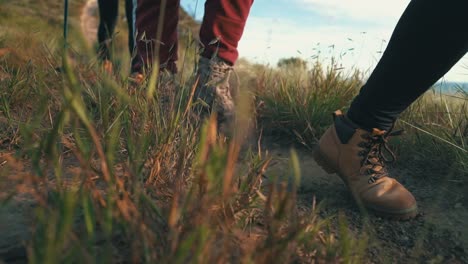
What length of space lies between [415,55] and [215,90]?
30.1 inches

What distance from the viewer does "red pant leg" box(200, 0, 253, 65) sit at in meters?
1.63

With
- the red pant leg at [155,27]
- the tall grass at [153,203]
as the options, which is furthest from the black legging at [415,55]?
the red pant leg at [155,27]

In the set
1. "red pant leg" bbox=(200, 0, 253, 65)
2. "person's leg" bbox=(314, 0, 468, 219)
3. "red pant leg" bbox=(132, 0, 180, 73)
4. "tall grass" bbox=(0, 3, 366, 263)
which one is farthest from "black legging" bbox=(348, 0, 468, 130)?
"red pant leg" bbox=(132, 0, 180, 73)

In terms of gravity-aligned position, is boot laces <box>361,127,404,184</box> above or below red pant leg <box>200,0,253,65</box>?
below

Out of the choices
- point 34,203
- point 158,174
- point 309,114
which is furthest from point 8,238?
point 309,114

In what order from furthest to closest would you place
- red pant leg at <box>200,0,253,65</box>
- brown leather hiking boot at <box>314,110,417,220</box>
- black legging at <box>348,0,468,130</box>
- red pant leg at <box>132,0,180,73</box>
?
red pant leg at <box>132,0,180,73</box>, red pant leg at <box>200,0,253,65</box>, brown leather hiking boot at <box>314,110,417,220</box>, black legging at <box>348,0,468,130</box>

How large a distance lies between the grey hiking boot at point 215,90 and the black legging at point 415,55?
1.84 ft

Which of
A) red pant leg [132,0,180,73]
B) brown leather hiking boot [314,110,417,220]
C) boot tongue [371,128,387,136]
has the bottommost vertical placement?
brown leather hiking boot [314,110,417,220]

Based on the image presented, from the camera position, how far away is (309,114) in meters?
2.05

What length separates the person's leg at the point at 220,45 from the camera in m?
1.63

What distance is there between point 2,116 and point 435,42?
1.50 m

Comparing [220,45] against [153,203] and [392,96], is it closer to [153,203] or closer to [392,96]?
[392,96]

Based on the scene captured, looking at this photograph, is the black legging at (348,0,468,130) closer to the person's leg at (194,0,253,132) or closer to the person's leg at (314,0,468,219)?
the person's leg at (314,0,468,219)

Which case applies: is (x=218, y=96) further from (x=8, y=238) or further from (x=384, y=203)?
(x=8, y=238)
